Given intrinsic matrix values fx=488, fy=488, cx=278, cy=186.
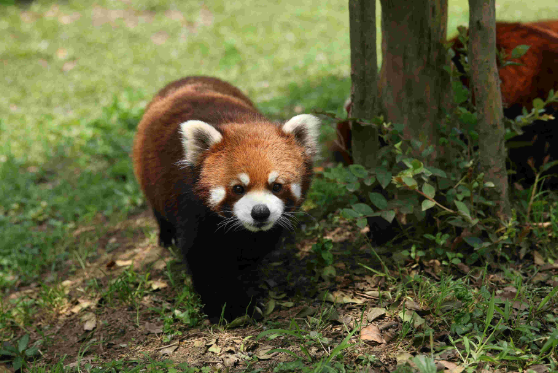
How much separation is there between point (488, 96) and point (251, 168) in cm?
152

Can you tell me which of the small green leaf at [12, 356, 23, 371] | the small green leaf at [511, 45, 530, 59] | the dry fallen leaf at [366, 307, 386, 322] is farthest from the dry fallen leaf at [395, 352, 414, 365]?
the small green leaf at [12, 356, 23, 371]

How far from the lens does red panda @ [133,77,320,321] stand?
9.49 ft

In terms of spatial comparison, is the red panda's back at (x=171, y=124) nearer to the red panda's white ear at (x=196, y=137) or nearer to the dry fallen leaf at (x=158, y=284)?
the red panda's white ear at (x=196, y=137)

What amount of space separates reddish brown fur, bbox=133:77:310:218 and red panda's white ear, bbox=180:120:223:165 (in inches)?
2.0

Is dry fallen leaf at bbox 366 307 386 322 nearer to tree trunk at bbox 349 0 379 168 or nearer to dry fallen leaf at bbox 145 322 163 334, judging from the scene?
tree trunk at bbox 349 0 379 168

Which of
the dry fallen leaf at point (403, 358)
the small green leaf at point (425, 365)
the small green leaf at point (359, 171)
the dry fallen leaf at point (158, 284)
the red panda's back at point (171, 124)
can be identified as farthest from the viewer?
the dry fallen leaf at point (158, 284)

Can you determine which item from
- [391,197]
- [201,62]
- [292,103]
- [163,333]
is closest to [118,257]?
[163,333]

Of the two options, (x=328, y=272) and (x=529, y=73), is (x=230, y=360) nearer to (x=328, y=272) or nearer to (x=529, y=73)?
(x=328, y=272)

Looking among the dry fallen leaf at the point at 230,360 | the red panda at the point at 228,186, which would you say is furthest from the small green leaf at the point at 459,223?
the dry fallen leaf at the point at 230,360

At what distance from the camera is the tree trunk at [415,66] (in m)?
3.13

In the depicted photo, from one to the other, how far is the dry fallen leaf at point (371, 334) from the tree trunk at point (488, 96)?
117cm

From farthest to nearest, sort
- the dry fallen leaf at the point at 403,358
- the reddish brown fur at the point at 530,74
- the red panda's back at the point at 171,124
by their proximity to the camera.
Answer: the reddish brown fur at the point at 530,74 → the red panda's back at the point at 171,124 → the dry fallen leaf at the point at 403,358

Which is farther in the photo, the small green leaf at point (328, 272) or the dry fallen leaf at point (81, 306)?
the dry fallen leaf at point (81, 306)

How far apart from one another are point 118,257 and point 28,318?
2.81 feet
